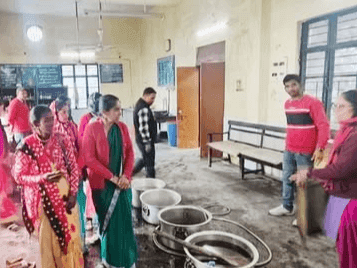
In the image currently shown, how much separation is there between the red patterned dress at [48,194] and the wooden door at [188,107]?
5.45 metres

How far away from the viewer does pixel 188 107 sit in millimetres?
7445

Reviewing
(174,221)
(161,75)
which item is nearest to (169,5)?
(161,75)

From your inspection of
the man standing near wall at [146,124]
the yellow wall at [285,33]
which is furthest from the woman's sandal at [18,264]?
the yellow wall at [285,33]

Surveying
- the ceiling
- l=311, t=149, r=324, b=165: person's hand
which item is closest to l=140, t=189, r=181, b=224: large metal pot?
l=311, t=149, r=324, b=165: person's hand

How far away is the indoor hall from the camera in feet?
12.1

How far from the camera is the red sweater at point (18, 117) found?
4707mm

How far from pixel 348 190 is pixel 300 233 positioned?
1.45m

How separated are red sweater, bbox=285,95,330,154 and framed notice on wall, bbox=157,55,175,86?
5592 millimetres

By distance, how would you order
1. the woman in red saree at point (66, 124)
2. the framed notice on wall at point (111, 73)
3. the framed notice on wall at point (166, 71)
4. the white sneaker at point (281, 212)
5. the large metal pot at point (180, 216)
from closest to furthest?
the woman in red saree at point (66, 124) → the large metal pot at point (180, 216) → the white sneaker at point (281, 212) → the framed notice on wall at point (166, 71) → the framed notice on wall at point (111, 73)

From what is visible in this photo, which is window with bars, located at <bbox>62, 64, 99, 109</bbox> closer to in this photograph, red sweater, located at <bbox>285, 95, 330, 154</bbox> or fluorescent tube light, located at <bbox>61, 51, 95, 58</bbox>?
fluorescent tube light, located at <bbox>61, 51, 95, 58</bbox>

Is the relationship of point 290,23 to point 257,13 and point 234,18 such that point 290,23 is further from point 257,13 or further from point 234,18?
point 234,18

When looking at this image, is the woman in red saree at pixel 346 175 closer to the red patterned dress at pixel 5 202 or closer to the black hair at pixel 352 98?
the black hair at pixel 352 98

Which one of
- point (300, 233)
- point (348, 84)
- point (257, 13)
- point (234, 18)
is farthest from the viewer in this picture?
point (234, 18)

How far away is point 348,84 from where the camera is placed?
387 centimetres
